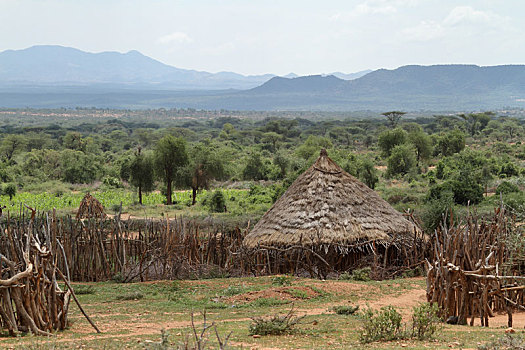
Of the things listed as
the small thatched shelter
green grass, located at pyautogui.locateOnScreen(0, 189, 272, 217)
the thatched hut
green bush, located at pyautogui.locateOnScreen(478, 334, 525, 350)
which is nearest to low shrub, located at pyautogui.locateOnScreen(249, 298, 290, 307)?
the thatched hut

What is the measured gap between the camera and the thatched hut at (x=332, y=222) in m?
12.6

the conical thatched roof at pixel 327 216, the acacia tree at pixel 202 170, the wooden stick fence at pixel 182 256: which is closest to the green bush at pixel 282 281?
the wooden stick fence at pixel 182 256

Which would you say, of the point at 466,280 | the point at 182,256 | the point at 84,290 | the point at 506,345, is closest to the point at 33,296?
the point at 84,290

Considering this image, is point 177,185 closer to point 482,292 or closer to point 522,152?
point 482,292

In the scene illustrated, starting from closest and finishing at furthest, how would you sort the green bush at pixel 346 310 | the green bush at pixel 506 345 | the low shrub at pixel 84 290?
the green bush at pixel 506 345 → the green bush at pixel 346 310 → the low shrub at pixel 84 290

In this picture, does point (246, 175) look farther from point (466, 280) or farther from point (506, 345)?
point (506, 345)

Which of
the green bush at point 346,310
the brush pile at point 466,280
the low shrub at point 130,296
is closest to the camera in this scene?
the brush pile at point 466,280

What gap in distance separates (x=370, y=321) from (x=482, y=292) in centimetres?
191

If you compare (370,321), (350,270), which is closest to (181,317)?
(370,321)

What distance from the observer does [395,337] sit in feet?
22.0

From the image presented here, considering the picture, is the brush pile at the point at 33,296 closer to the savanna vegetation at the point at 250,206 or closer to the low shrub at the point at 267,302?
the savanna vegetation at the point at 250,206

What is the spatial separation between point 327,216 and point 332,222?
195 millimetres

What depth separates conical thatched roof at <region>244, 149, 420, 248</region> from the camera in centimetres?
1269

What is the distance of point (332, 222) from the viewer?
13.0 meters
